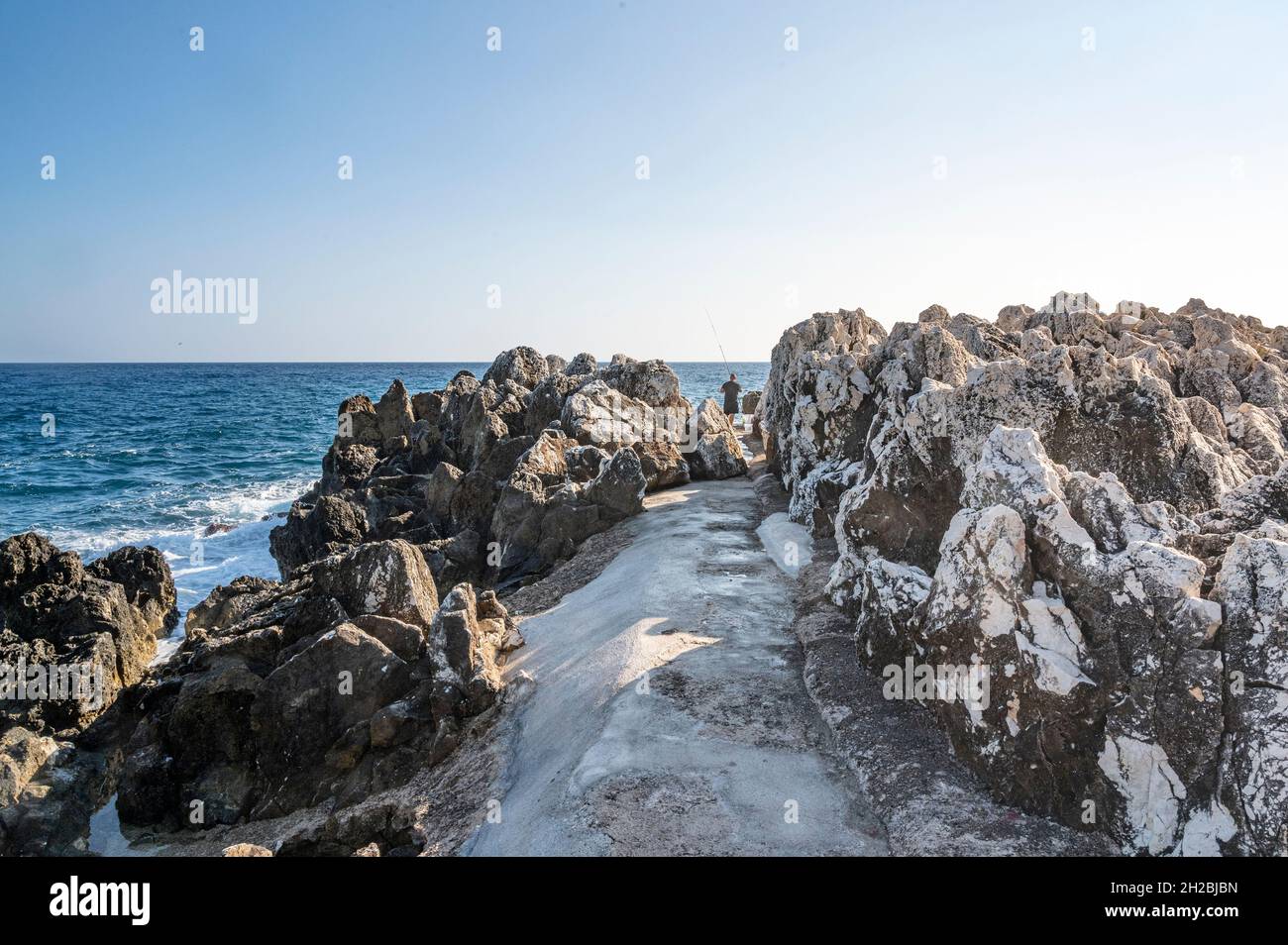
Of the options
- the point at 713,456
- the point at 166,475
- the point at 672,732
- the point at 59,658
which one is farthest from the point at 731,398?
the point at 166,475

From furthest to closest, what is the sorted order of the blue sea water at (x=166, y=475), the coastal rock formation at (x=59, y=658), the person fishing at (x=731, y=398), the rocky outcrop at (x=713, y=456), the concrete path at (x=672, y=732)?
the person fishing at (x=731, y=398)
the blue sea water at (x=166, y=475)
the rocky outcrop at (x=713, y=456)
the coastal rock formation at (x=59, y=658)
the concrete path at (x=672, y=732)

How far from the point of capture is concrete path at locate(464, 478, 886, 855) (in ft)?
20.9

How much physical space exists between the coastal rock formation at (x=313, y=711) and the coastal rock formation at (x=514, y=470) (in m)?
4.91

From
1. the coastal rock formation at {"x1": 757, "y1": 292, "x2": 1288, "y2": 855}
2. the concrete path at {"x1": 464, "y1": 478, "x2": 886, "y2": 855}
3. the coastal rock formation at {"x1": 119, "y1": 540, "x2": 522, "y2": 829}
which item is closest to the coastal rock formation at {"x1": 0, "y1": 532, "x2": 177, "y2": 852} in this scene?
the coastal rock formation at {"x1": 119, "y1": 540, "x2": 522, "y2": 829}

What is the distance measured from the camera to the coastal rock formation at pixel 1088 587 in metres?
5.58

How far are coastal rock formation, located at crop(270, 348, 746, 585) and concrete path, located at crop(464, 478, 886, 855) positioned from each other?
12.9 ft

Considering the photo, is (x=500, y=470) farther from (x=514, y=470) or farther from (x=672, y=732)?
(x=672, y=732)

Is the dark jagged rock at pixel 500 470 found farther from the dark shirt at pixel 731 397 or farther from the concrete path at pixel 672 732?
the dark shirt at pixel 731 397

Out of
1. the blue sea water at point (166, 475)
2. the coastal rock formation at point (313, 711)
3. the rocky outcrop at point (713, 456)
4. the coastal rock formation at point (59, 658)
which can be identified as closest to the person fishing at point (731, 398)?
the rocky outcrop at point (713, 456)

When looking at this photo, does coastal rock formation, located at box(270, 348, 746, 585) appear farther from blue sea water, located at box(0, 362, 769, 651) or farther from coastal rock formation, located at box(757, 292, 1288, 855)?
coastal rock formation, located at box(757, 292, 1288, 855)

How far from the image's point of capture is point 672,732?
775 centimetres

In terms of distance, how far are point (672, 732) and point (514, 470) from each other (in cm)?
1064

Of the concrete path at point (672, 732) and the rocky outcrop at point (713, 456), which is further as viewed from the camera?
the rocky outcrop at point (713, 456)
